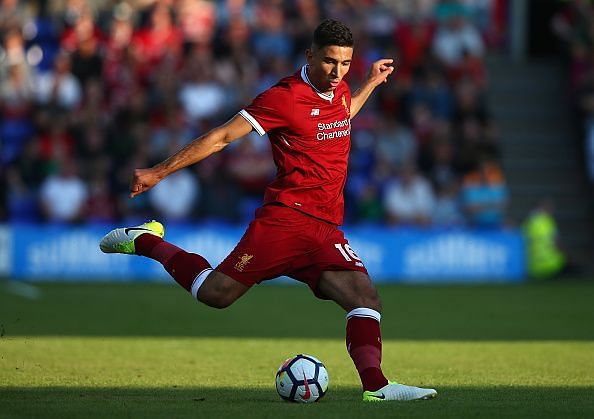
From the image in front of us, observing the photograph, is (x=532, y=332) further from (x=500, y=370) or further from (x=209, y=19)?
(x=209, y=19)

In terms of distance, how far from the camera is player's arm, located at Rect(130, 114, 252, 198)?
25.8 feet

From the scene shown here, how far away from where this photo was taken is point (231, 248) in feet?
69.1

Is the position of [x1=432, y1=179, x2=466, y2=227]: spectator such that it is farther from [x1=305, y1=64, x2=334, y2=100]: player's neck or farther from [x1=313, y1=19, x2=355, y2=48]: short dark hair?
[x1=313, y1=19, x2=355, y2=48]: short dark hair

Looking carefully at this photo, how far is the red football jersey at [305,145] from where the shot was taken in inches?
320

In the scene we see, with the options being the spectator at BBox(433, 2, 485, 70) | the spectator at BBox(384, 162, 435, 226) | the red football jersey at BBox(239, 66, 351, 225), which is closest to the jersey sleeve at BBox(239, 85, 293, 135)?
the red football jersey at BBox(239, 66, 351, 225)

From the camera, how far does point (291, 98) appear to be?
8.14 metres

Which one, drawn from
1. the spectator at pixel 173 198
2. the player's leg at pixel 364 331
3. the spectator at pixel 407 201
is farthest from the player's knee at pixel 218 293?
the spectator at pixel 407 201

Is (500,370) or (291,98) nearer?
(291,98)

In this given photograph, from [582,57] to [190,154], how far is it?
1825 cm

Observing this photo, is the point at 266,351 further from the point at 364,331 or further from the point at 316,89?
the point at 316,89

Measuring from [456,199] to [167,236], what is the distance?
219 inches

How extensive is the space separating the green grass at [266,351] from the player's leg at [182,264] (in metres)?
0.72

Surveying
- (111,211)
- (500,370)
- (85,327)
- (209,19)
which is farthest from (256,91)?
(500,370)

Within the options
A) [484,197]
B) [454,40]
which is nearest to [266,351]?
[484,197]
